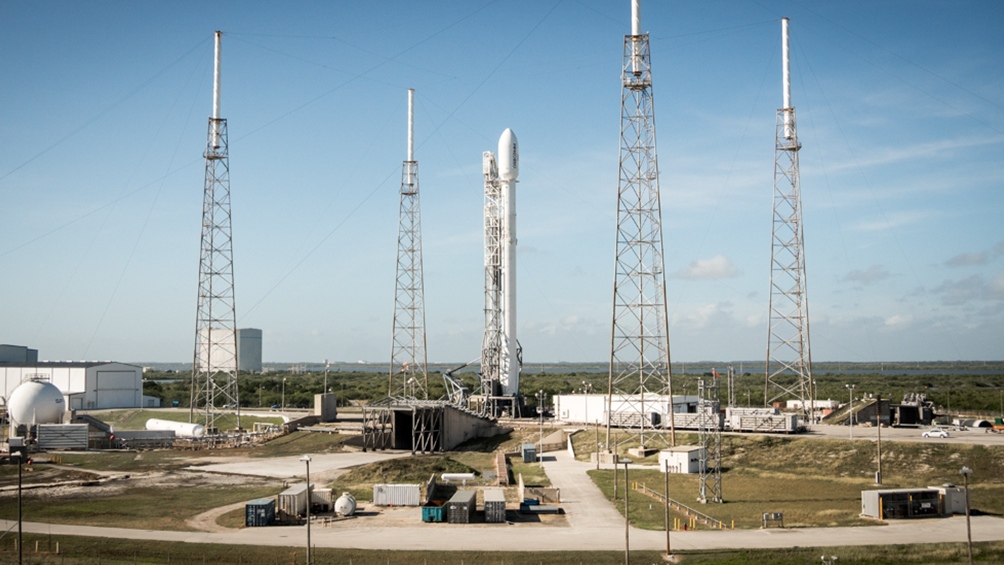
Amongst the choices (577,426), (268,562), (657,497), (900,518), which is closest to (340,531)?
(268,562)

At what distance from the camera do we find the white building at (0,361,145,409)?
12175 centimetres

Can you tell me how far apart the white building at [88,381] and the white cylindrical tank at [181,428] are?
1060 inches

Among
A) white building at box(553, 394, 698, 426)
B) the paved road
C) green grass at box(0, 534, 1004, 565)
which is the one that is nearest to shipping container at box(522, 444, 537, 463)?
white building at box(553, 394, 698, 426)

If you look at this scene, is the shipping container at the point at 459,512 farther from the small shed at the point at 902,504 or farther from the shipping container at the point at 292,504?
the small shed at the point at 902,504

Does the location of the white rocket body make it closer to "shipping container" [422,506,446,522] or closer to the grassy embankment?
the grassy embankment

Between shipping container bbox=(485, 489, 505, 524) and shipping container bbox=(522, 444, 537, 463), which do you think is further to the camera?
shipping container bbox=(522, 444, 537, 463)

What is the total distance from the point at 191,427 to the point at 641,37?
62.6m

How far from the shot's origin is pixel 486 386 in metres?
100

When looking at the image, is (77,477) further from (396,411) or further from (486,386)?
(486,386)

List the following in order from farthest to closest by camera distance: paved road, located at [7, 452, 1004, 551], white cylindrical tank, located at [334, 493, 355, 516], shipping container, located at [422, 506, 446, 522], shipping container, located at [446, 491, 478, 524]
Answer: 1. white cylindrical tank, located at [334, 493, 355, 516]
2. shipping container, located at [422, 506, 446, 522]
3. shipping container, located at [446, 491, 478, 524]
4. paved road, located at [7, 452, 1004, 551]

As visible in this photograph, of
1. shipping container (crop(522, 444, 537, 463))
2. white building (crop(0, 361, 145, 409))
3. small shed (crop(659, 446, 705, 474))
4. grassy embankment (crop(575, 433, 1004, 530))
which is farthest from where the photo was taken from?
white building (crop(0, 361, 145, 409))

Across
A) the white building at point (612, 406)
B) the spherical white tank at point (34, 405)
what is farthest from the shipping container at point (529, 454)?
the spherical white tank at point (34, 405)

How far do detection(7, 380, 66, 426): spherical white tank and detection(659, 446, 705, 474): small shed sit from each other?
6837 centimetres

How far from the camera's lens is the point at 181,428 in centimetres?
9462
